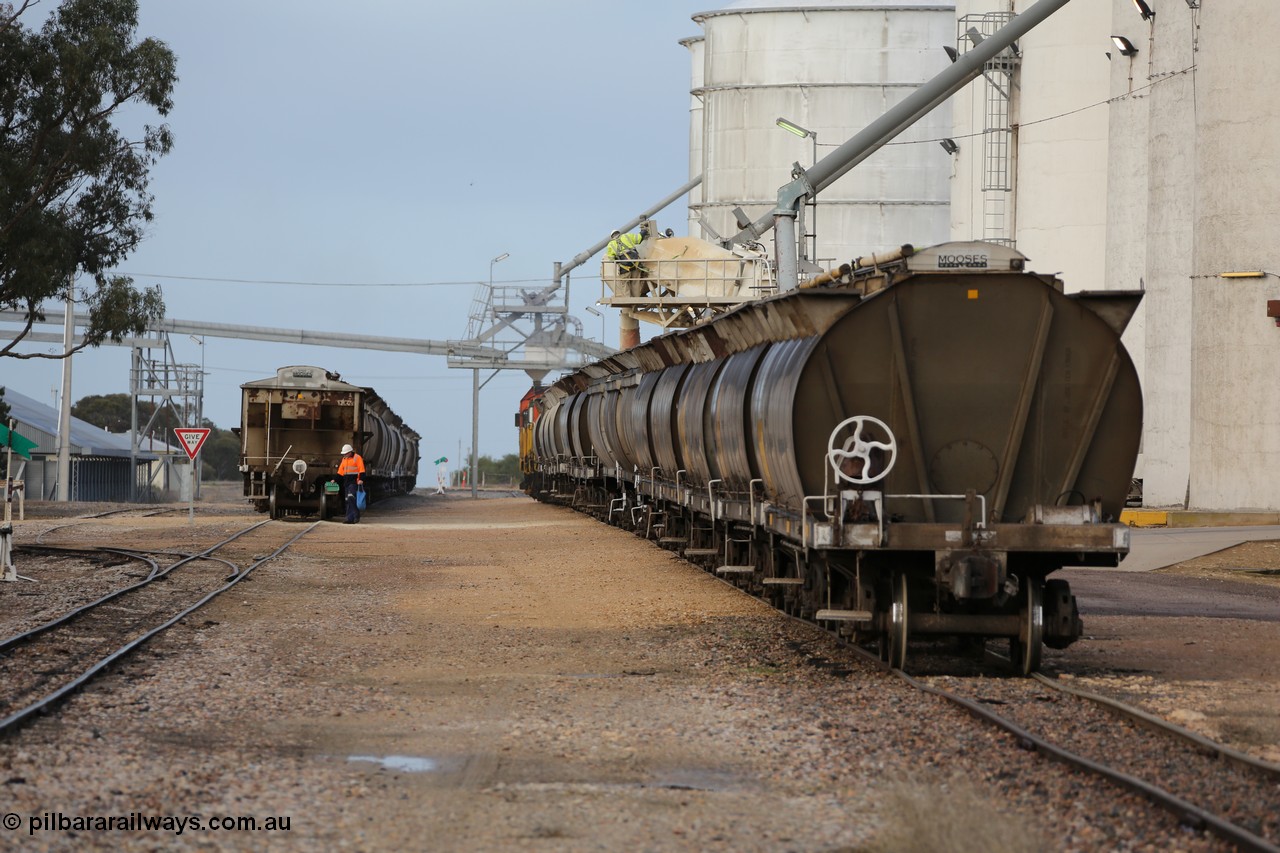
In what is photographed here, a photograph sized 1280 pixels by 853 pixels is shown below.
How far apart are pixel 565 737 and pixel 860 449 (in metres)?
3.65

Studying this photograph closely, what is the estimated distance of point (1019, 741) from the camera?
882 centimetres

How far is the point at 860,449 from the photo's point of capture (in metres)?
11.6

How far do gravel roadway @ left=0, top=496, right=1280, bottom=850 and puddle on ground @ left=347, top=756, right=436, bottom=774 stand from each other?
0.03 metres

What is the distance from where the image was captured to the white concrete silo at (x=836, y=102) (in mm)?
64688

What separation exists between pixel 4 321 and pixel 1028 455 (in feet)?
265

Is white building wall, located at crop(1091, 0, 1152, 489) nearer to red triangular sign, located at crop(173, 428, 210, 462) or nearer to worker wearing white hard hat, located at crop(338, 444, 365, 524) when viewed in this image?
worker wearing white hard hat, located at crop(338, 444, 365, 524)

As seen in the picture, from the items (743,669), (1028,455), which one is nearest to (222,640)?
(743,669)

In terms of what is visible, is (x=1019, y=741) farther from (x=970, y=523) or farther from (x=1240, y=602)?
(x=1240, y=602)

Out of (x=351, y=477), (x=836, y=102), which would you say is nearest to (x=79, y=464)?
(x=351, y=477)

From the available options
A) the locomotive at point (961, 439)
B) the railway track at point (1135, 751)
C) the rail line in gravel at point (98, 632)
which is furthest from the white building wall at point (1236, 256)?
the railway track at point (1135, 751)

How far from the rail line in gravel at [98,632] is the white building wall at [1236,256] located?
19.2 metres

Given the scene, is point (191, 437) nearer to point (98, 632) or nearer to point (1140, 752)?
point (98, 632)

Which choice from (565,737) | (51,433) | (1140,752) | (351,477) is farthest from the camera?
(51,433)

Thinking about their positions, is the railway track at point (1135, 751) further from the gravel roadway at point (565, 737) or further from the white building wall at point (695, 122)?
the white building wall at point (695, 122)
